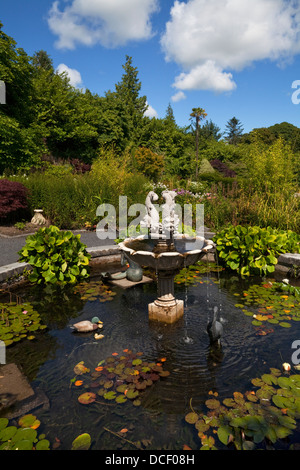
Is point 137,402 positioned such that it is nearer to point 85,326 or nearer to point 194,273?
point 85,326

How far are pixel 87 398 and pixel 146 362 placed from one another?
0.76m

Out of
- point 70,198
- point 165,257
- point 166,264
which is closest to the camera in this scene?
point 165,257

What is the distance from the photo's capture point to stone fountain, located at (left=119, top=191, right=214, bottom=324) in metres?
3.64

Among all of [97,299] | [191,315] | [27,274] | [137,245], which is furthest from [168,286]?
[27,274]

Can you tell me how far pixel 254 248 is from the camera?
569 cm

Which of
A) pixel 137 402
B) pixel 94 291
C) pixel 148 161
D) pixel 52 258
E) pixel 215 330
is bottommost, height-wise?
pixel 137 402

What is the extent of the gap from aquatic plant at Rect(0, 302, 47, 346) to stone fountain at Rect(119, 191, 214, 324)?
63.0 inches

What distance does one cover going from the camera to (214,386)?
271 centimetres

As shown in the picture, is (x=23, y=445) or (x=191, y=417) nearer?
(x=23, y=445)

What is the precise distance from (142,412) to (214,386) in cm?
75

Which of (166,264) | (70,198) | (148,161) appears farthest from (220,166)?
(166,264)

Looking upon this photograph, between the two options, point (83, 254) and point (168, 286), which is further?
point (83, 254)

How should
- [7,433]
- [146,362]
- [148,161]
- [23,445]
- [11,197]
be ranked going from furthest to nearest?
[148,161] → [11,197] → [146,362] → [7,433] → [23,445]
